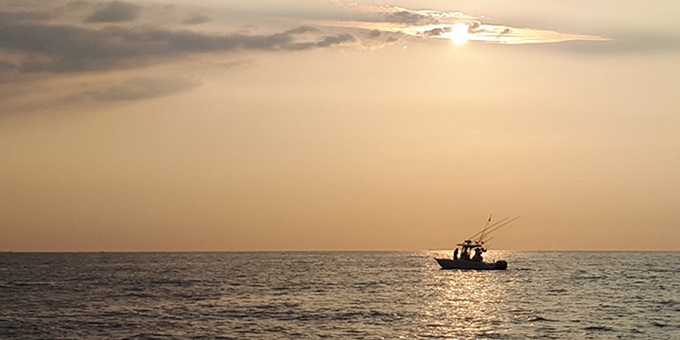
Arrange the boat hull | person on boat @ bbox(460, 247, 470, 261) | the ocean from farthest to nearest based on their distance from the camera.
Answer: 1. person on boat @ bbox(460, 247, 470, 261)
2. the boat hull
3. the ocean

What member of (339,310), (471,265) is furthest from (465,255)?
(339,310)

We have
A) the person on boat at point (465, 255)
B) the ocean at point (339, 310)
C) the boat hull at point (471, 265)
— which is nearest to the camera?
the ocean at point (339, 310)

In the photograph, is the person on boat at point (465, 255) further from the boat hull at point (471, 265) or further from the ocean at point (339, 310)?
the ocean at point (339, 310)

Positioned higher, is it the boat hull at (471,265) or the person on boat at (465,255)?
the person on boat at (465,255)

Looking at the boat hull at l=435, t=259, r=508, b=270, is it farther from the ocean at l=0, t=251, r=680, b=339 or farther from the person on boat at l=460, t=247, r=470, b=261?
the ocean at l=0, t=251, r=680, b=339

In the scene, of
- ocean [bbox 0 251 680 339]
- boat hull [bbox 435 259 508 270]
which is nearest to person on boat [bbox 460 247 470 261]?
boat hull [bbox 435 259 508 270]

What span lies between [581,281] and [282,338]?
78.7m

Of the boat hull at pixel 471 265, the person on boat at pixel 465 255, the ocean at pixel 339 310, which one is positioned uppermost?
the person on boat at pixel 465 255

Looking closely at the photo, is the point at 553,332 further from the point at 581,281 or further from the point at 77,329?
the point at 581,281

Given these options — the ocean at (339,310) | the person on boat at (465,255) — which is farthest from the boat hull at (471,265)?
the ocean at (339,310)

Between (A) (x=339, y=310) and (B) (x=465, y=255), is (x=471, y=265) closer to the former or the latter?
(B) (x=465, y=255)

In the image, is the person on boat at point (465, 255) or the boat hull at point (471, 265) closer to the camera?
the boat hull at point (471, 265)

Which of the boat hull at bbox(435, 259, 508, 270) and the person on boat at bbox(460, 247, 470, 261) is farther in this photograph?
the person on boat at bbox(460, 247, 470, 261)

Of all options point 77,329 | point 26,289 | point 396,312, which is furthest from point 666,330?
point 26,289
